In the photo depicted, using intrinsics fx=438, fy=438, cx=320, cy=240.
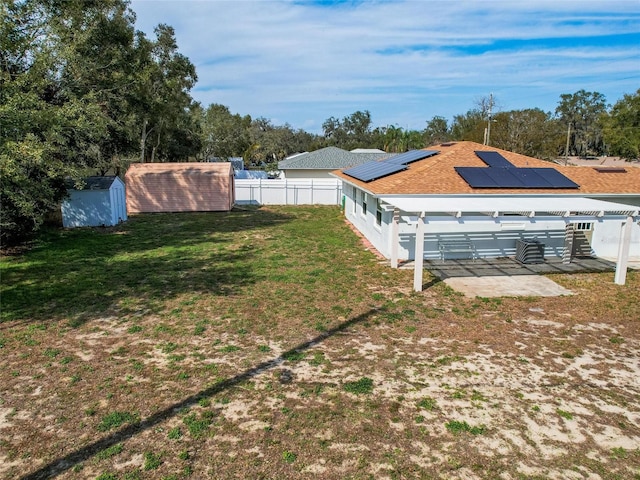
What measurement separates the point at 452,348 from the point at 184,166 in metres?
22.1

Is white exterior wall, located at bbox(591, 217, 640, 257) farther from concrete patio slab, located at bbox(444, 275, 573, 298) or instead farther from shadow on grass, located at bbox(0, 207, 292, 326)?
shadow on grass, located at bbox(0, 207, 292, 326)

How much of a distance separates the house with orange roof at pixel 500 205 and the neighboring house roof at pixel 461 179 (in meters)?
0.03

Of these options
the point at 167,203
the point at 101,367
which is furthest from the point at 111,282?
the point at 167,203

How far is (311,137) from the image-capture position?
86.1 meters

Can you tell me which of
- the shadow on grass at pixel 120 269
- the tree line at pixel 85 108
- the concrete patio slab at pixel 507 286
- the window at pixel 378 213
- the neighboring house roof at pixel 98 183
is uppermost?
the tree line at pixel 85 108

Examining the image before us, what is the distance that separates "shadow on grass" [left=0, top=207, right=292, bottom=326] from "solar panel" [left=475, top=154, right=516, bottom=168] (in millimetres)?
9405

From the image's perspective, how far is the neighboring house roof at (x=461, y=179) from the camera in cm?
1405

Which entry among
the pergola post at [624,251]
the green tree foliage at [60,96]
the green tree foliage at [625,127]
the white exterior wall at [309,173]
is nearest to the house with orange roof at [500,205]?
the pergola post at [624,251]

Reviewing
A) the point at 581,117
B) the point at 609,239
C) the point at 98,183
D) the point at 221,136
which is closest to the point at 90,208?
the point at 98,183

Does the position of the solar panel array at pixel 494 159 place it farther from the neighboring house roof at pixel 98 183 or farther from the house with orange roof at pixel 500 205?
the neighboring house roof at pixel 98 183

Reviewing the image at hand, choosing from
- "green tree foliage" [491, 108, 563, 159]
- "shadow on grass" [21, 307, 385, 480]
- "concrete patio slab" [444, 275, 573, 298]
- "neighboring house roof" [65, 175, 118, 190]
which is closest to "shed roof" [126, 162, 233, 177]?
"neighboring house roof" [65, 175, 118, 190]

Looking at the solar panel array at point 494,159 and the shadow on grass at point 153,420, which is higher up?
the solar panel array at point 494,159

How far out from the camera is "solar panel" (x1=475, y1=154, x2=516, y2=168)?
1625cm

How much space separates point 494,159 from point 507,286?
6.80 m
